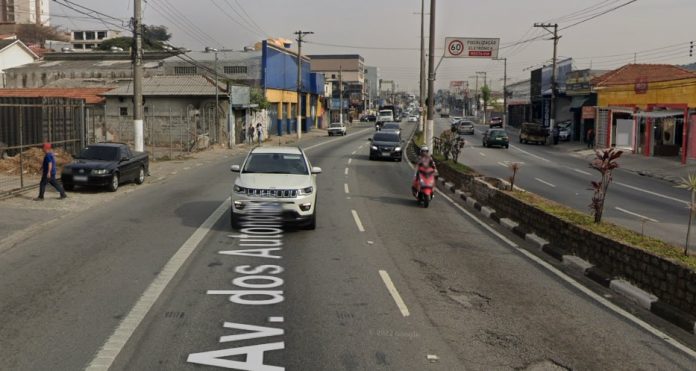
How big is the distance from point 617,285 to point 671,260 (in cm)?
109

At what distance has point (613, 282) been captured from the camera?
949 centimetres

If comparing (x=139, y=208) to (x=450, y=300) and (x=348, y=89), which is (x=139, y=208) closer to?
(x=450, y=300)

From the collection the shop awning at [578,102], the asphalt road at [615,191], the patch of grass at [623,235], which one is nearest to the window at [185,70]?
the asphalt road at [615,191]

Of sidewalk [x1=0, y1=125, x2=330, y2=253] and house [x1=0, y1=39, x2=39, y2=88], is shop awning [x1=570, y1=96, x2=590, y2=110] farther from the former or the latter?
house [x1=0, y1=39, x2=39, y2=88]

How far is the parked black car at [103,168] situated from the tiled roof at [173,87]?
2302cm

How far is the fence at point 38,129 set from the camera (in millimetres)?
25219

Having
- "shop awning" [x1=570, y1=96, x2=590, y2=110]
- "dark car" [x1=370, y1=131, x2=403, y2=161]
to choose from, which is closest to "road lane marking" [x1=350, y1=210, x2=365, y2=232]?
"dark car" [x1=370, y1=131, x2=403, y2=161]

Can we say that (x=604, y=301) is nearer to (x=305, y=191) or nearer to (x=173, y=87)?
(x=305, y=191)

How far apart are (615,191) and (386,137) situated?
13883mm

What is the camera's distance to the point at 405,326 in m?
7.43

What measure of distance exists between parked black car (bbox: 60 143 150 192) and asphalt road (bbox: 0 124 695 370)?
5969 millimetres

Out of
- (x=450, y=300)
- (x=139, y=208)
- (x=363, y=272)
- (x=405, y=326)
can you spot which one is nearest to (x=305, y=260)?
(x=363, y=272)

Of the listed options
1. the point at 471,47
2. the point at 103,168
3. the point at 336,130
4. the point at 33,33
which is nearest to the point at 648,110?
the point at 471,47

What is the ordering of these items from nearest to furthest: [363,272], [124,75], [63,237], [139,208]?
[363,272] → [63,237] → [139,208] → [124,75]
